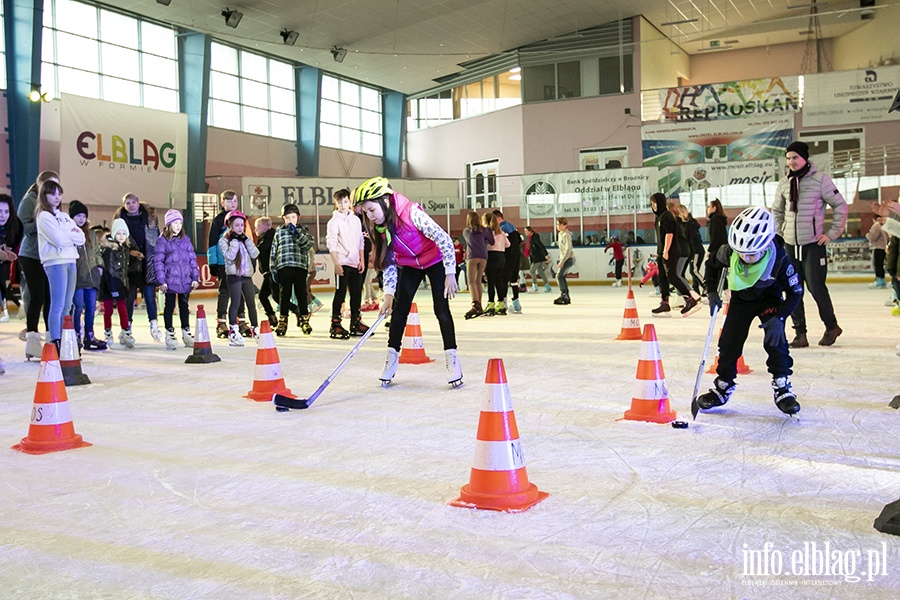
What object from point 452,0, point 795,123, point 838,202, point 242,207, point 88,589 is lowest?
point 88,589

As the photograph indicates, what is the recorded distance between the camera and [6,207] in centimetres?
676

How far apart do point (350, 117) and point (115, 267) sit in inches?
889

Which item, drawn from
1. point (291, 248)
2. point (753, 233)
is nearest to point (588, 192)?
point (291, 248)

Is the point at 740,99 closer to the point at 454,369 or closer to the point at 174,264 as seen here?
the point at 174,264

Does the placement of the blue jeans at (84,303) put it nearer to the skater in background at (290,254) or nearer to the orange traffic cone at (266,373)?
the skater in background at (290,254)

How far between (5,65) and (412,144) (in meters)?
15.8

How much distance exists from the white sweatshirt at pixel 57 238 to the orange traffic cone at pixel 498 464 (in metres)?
4.49

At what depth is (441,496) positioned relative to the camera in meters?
2.76

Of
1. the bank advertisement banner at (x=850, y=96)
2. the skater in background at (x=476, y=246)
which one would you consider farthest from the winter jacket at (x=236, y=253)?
the bank advertisement banner at (x=850, y=96)

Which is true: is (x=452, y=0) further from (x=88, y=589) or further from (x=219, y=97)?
(x=88, y=589)

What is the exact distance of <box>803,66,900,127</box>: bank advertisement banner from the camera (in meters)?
22.8

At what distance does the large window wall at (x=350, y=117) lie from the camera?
94.1 feet

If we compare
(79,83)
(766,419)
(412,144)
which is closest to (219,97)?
(79,83)

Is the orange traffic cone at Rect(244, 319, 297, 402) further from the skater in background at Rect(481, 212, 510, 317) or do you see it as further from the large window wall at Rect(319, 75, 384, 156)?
the large window wall at Rect(319, 75, 384, 156)
